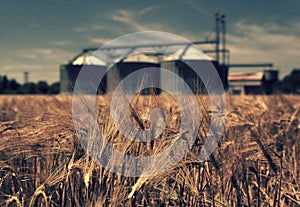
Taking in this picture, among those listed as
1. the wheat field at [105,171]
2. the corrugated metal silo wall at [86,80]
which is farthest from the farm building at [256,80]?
the wheat field at [105,171]

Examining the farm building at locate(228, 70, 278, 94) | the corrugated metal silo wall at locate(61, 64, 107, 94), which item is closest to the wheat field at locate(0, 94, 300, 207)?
the corrugated metal silo wall at locate(61, 64, 107, 94)

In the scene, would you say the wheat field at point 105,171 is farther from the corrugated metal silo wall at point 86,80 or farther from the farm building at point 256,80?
the farm building at point 256,80

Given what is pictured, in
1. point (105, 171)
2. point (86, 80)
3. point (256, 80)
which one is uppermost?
point (256, 80)

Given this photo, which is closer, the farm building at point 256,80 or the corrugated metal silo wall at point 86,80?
the corrugated metal silo wall at point 86,80

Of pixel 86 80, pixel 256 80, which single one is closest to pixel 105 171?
pixel 86 80

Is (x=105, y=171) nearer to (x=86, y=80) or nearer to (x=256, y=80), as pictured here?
(x=86, y=80)

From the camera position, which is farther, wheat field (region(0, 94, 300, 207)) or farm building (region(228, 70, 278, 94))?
farm building (region(228, 70, 278, 94))

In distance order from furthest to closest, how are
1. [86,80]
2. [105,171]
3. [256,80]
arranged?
[256,80], [86,80], [105,171]

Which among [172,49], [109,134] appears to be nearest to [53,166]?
[109,134]

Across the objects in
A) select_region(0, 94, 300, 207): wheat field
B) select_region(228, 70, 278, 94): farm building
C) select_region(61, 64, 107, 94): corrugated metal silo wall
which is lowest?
select_region(0, 94, 300, 207): wheat field

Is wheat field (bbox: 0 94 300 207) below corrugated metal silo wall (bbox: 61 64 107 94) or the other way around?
below

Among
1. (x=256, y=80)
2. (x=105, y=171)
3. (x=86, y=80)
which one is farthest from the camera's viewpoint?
(x=256, y=80)

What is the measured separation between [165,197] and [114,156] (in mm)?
513

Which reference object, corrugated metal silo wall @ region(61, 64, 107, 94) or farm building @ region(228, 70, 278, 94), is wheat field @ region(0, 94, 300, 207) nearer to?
corrugated metal silo wall @ region(61, 64, 107, 94)
